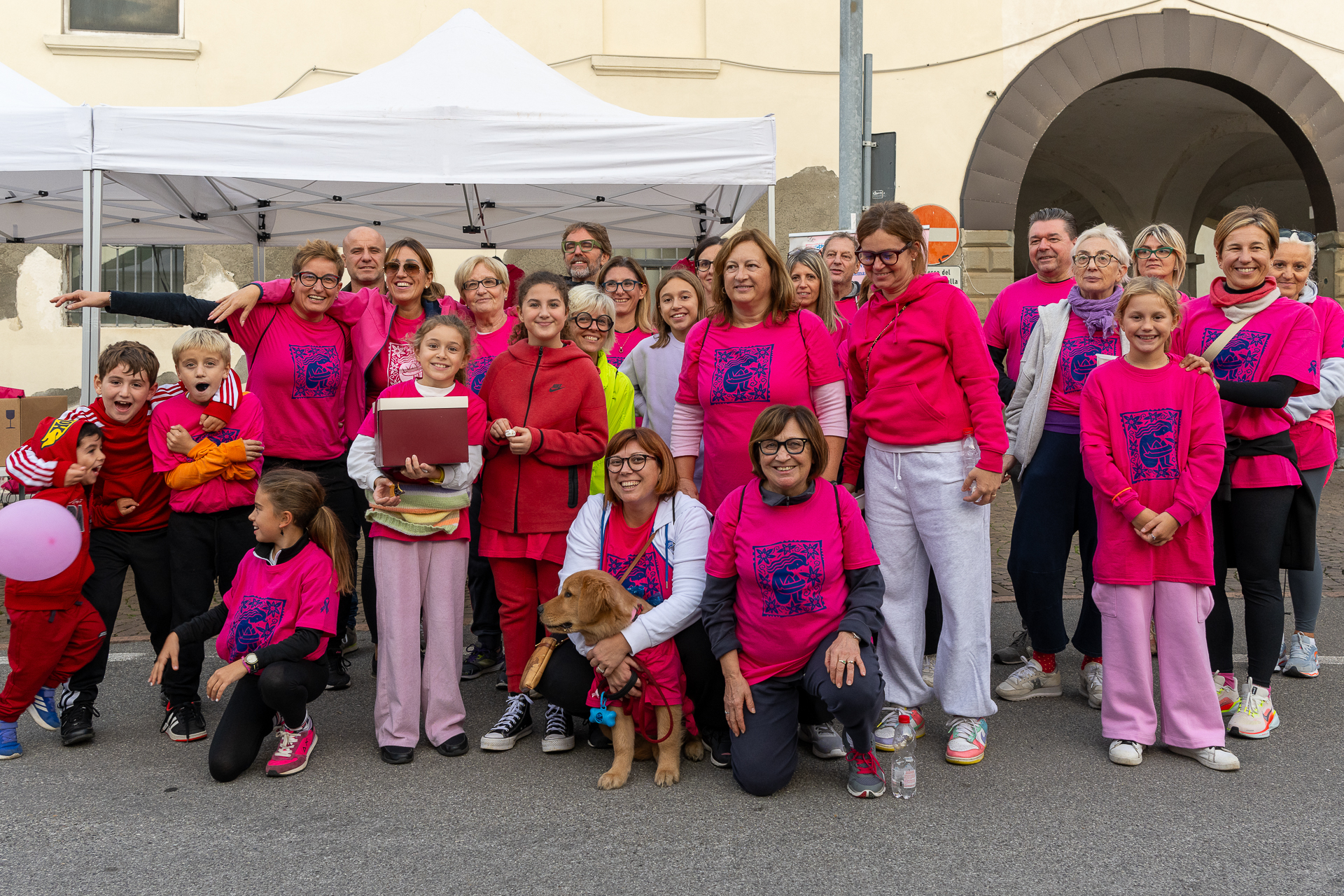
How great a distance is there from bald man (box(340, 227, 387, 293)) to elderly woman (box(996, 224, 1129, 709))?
2.92 metres

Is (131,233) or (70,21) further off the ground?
(70,21)

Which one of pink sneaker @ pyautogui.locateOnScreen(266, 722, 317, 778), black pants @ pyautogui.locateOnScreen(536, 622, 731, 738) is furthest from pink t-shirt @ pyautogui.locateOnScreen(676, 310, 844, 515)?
pink sneaker @ pyautogui.locateOnScreen(266, 722, 317, 778)

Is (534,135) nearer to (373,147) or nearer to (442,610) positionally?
(373,147)

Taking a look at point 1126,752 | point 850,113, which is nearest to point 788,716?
point 1126,752

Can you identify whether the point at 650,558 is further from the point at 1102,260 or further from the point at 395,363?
the point at 1102,260

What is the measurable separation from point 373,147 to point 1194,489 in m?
4.01

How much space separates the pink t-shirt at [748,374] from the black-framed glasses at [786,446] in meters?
0.44

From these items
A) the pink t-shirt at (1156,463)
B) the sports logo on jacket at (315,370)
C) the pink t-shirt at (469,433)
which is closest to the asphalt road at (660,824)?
the pink t-shirt at (1156,463)

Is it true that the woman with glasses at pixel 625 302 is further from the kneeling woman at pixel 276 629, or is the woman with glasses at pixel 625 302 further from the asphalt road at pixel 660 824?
the asphalt road at pixel 660 824

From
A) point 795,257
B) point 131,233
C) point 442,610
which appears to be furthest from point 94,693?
point 131,233

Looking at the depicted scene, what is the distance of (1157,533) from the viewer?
11.3 ft

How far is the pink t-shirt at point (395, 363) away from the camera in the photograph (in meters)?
4.50

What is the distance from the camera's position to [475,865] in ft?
9.27

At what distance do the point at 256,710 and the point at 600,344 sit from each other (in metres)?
1.88
